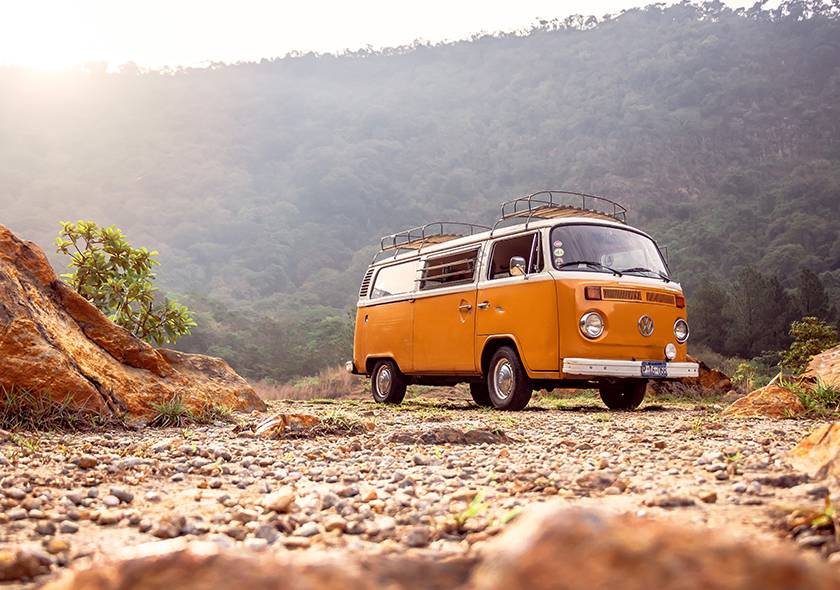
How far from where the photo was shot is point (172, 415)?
718cm

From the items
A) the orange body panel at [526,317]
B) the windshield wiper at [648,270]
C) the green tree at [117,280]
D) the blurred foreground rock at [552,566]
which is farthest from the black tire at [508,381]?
the blurred foreground rock at [552,566]

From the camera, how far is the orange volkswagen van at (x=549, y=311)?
28.9 feet

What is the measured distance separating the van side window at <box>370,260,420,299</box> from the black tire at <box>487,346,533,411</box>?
230 centimetres

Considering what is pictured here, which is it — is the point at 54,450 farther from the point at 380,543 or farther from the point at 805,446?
the point at 805,446

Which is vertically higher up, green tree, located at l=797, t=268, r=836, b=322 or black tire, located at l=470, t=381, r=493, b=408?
green tree, located at l=797, t=268, r=836, b=322

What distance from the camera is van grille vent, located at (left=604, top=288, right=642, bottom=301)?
886 cm

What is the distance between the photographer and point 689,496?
3.06m

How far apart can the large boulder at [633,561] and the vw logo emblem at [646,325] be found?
8082 mm

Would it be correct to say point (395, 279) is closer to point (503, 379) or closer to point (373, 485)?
point (503, 379)

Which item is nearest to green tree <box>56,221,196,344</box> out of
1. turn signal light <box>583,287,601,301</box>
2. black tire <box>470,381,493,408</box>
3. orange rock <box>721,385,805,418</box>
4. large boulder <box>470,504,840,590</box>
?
black tire <box>470,381,493,408</box>

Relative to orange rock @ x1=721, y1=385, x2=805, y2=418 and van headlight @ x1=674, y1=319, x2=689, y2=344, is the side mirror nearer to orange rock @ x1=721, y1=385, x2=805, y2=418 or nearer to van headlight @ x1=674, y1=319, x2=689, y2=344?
van headlight @ x1=674, y1=319, x2=689, y2=344

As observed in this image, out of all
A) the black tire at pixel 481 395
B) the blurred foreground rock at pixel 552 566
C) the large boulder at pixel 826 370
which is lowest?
the black tire at pixel 481 395

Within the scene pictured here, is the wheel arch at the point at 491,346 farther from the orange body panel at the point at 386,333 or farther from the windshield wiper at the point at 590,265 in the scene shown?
the orange body panel at the point at 386,333

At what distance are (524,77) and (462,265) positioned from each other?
7731 cm
